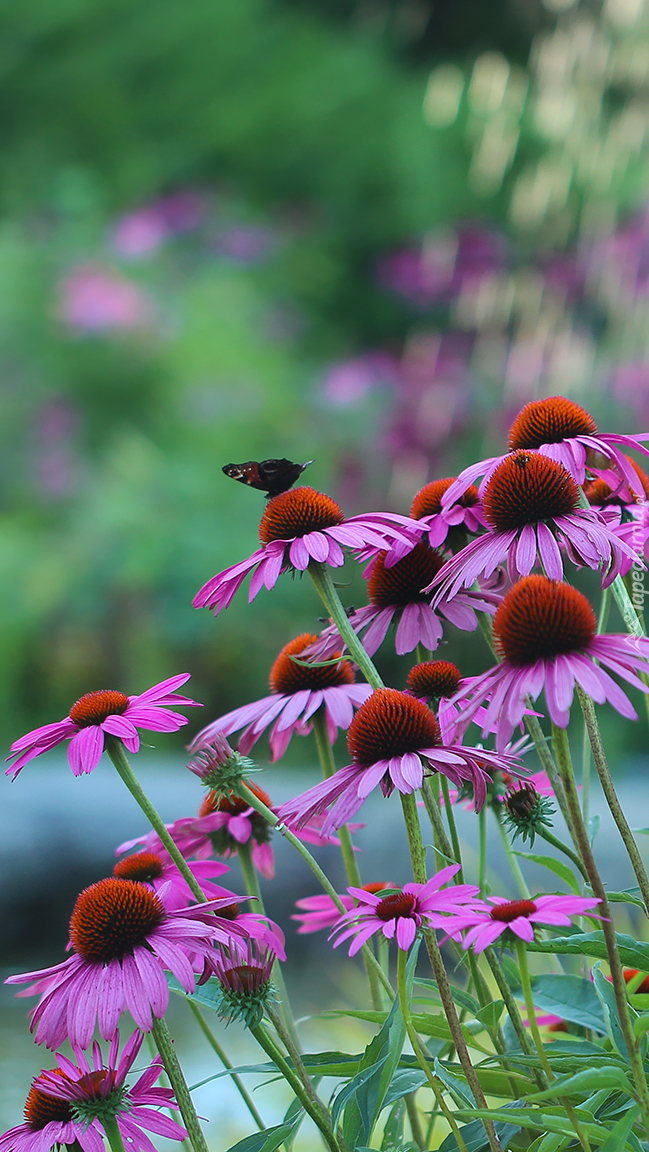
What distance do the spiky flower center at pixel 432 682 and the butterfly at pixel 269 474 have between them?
99mm

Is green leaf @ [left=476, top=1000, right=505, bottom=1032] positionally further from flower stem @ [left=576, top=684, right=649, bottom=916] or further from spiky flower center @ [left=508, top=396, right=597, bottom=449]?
spiky flower center @ [left=508, top=396, right=597, bottom=449]

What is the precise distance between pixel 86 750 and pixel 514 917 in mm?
154

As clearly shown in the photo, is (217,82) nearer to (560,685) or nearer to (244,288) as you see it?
(244,288)

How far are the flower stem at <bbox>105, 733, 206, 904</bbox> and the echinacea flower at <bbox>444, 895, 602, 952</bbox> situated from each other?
3.8 inches

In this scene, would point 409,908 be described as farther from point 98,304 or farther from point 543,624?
point 98,304

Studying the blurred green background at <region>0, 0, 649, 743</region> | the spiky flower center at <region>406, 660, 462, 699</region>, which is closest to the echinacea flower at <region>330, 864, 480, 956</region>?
the spiky flower center at <region>406, 660, 462, 699</region>

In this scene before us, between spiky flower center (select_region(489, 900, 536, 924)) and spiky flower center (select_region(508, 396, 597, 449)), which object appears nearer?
spiky flower center (select_region(489, 900, 536, 924))

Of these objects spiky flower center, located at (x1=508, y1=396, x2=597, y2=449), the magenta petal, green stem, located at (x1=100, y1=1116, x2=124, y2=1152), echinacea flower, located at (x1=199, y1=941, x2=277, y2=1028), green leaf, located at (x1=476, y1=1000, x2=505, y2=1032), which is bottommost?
green stem, located at (x1=100, y1=1116, x2=124, y2=1152)

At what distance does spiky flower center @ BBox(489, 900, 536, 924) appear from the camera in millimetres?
308

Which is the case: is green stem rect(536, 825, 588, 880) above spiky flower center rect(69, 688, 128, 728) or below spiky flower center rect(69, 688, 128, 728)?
below

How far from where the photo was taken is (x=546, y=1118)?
312 mm

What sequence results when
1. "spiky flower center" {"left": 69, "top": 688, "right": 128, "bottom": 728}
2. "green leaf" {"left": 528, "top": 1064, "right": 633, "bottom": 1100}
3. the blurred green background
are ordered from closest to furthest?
"green leaf" {"left": 528, "top": 1064, "right": 633, "bottom": 1100}, "spiky flower center" {"left": 69, "top": 688, "right": 128, "bottom": 728}, the blurred green background

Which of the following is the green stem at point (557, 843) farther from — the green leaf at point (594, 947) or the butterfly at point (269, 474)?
the butterfly at point (269, 474)

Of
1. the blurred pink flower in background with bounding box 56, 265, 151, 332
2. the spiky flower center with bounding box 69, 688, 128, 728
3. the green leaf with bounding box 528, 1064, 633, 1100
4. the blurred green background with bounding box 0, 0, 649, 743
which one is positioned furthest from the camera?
the blurred pink flower in background with bounding box 56, 265, 151, 332
